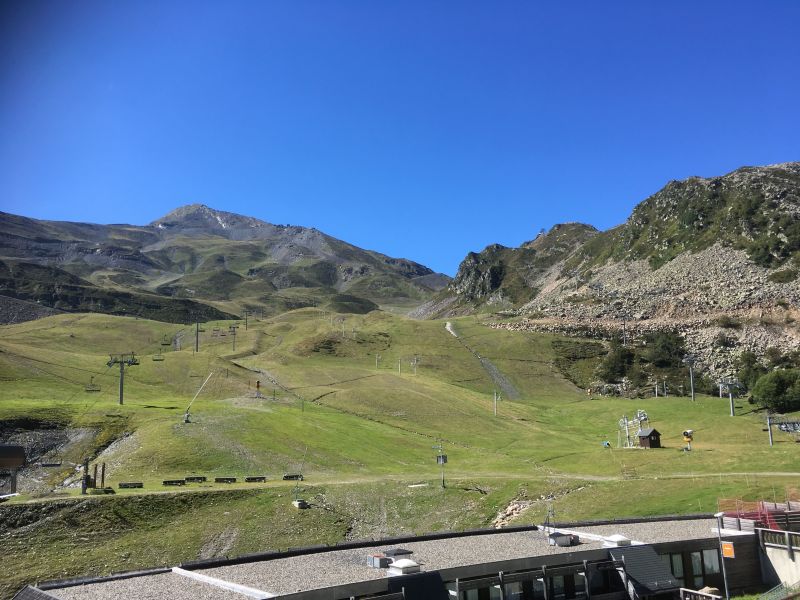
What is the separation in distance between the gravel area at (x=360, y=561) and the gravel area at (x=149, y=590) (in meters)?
1.65

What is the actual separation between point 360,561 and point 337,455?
57315 mm

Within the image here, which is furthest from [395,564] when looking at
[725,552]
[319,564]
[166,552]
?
[166,552]

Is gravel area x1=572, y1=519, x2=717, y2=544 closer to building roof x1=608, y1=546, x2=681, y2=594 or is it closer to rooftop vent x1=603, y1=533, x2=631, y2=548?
rooftop vent x1=603, y1=533, x2=631, y2=548

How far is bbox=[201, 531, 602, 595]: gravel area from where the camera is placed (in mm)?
29625

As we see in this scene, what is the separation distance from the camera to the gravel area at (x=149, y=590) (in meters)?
27.3

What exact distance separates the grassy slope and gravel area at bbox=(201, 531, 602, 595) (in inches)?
890

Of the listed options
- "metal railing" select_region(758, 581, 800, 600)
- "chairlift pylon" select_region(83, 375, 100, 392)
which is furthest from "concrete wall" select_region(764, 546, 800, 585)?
"chairlift pylon" select_region(83, 375, 100, 392)

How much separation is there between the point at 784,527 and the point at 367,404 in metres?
100

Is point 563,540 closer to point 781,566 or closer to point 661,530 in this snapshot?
point 661,530

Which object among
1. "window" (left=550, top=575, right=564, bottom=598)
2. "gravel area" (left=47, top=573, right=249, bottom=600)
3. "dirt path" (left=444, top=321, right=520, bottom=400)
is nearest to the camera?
"gravel area" (left=47, top=573, right=249, bottom=600)

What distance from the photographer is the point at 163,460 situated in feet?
258

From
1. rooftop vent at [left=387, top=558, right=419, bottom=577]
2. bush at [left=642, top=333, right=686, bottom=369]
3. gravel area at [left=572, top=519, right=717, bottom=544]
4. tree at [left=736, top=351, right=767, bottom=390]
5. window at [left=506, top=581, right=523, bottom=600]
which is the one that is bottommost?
window at [left=506, top=581, right=523, bottom=600]

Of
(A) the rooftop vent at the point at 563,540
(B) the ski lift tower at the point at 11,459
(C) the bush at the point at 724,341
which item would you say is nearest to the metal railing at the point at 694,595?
(A) the rooftop vent at the point at 563,540

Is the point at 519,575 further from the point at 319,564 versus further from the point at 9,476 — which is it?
the point at 9,476
